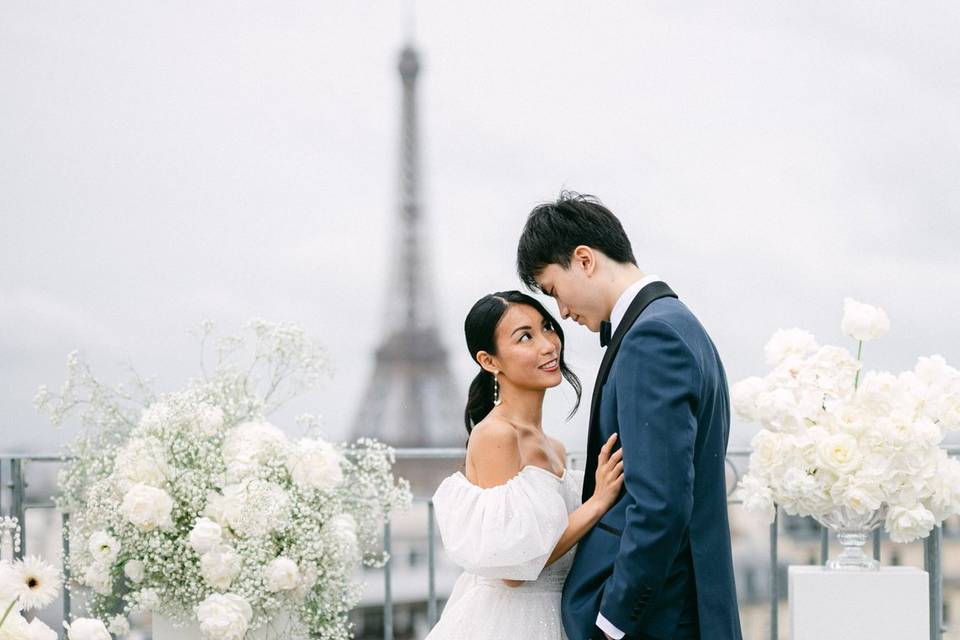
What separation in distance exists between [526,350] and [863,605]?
1086 millimetres

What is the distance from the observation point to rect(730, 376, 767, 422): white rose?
7.97 ft

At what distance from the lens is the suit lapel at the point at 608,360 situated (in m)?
1.76

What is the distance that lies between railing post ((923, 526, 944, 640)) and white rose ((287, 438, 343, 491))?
6.01 ft

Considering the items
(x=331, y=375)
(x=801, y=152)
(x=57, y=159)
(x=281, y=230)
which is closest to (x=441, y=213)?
(x=281, y=230)

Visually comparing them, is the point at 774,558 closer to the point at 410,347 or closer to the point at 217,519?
the point at 217,519

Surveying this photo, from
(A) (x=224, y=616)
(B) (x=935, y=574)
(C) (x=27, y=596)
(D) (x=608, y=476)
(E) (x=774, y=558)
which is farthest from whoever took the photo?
(E) (x=774, y=558)

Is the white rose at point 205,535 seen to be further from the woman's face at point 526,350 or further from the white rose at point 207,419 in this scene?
the woman's face at point 526,350

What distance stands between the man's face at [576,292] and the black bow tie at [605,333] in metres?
0.02

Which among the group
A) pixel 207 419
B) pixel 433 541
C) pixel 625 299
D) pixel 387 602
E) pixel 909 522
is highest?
pixel 625 299

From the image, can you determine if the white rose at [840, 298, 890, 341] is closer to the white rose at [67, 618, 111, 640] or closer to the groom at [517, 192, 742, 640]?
the groom at [517, 192, 742, 640]

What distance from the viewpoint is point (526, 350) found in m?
2.03

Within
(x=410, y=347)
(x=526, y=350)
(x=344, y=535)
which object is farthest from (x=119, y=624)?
(x=410, y=347)

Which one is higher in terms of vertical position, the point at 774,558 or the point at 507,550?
the point at 507,550

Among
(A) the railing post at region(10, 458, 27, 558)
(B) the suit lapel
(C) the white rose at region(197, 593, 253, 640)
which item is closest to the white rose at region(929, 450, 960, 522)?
(B) the suit lapel
